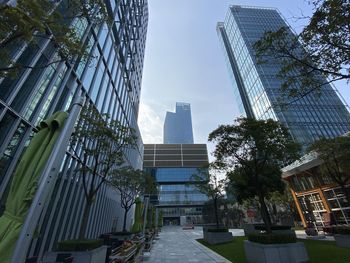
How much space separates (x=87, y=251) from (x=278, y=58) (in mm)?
10052

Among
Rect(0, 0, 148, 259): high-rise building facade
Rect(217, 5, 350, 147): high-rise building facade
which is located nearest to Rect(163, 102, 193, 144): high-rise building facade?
Rect(217, 5, 350, 147): high-rise building facade

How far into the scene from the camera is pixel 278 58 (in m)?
6.77

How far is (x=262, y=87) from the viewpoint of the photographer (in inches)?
2227

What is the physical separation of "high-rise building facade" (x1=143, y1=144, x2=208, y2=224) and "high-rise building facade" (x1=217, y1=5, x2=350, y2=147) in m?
26.9

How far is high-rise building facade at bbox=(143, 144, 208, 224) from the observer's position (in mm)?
70062

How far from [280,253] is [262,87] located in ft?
183

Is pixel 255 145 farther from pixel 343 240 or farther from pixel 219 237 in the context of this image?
pixel 219 237

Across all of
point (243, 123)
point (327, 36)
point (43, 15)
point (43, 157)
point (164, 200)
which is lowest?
point (43, 157)

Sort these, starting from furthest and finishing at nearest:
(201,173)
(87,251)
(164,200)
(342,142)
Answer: (164,200)
(201,173)
(342,142)
(87,251)

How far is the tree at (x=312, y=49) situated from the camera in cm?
532

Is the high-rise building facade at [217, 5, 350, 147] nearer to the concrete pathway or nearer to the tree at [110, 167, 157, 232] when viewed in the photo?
the tree at [110, 167, 157, 232]

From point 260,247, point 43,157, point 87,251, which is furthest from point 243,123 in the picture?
point 43,157

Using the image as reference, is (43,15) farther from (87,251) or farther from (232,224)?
(232,224)

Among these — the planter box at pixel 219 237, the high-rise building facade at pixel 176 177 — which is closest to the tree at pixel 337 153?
the planter box at pixel 219 237
